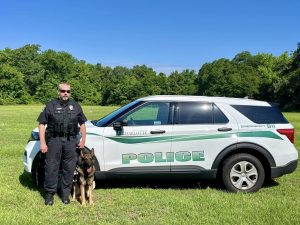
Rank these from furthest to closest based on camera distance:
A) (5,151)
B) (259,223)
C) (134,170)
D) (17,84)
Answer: (17,84) → (5,151) → (134,170) → (259,223)

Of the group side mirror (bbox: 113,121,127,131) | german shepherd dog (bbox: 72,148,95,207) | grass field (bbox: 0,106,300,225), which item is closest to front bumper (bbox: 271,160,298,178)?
grass field (bbox: 0,106,300,225)

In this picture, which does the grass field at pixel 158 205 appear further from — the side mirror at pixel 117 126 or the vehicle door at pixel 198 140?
the side mirror at pixel 117 126

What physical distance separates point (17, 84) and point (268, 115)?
275 feet

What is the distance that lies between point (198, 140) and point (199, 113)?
19.5 inches

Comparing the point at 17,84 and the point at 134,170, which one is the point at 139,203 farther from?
the point at 17,84

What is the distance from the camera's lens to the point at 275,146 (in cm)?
728

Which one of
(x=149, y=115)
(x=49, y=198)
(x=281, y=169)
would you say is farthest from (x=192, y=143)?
(x=49, y=198)

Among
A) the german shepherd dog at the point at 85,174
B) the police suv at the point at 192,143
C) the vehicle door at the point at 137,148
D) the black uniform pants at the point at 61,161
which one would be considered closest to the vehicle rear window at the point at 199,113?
the police suv at the point at 192,143

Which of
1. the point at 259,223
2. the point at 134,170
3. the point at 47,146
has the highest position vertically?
the point at 47,146

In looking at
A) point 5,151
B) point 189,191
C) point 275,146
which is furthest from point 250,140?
point 5,151

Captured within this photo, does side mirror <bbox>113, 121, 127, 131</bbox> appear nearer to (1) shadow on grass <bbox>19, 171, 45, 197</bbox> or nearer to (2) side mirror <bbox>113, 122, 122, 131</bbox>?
(2) side mirror <bbox>113, 122, 122, 131</bbox>

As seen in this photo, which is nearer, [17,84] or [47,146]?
[47,146]

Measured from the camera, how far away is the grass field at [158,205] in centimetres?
570

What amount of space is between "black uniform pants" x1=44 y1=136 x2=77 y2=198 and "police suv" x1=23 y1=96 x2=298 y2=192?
52 cm
